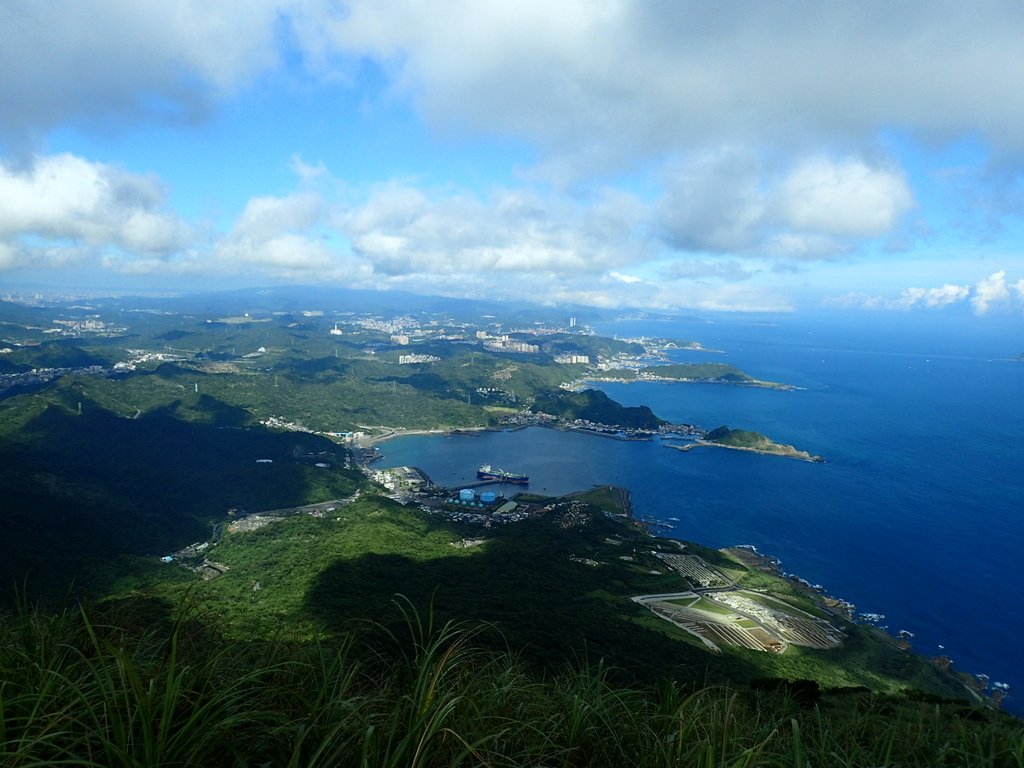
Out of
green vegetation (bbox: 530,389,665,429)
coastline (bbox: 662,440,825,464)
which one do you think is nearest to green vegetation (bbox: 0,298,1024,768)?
green vegetation (bbox: 530,389,665,429)

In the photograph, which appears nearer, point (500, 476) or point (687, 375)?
point (500, 476)

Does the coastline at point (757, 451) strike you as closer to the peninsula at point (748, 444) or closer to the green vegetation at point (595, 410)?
the peninsula at point (748, 444)

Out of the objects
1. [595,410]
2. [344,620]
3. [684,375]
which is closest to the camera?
[344,620]

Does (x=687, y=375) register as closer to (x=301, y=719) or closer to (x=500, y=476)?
(x=500, y=476)

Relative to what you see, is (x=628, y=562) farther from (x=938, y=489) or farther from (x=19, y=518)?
(x=938, y=489)

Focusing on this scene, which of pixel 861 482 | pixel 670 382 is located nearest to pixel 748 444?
pixel 861 482

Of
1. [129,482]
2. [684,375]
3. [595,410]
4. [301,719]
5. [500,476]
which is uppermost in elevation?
[301,719]

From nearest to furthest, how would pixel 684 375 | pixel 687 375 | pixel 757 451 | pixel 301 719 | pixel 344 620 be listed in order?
pixel 301 719 < pixel 344 620 < pixel 757 451 < pixel 687 375 < pixel 684 375
